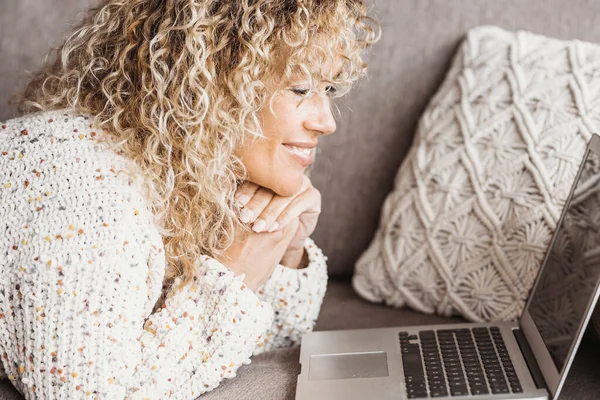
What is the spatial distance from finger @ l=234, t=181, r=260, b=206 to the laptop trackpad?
0.96ft

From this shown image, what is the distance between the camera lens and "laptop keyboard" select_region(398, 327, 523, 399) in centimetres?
99

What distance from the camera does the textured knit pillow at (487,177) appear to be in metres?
1.25

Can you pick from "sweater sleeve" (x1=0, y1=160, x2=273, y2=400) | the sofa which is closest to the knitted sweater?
"sweater sleeve" (x1=0, y1=160, x2=273, y2=400)

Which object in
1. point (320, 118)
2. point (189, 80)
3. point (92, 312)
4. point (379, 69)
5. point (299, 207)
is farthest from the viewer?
point (379, 69)

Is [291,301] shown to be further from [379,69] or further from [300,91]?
[379,69]

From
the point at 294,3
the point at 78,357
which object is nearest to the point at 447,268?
the point at 294,3

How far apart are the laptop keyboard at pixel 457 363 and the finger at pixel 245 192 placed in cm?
36

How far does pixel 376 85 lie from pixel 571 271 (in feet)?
1.98

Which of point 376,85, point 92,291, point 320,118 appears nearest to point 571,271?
point 320,118

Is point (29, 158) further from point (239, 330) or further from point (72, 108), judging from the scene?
point (239, 330)

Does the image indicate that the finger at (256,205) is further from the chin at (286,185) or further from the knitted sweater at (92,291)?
the knitted sweater at (92,291)

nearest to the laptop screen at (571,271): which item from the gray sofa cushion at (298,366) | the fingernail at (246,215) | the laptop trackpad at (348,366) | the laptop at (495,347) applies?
the laptop at (495,347)

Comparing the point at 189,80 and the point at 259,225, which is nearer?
the point at 189,80

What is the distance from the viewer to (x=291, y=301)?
1275 millimetres
